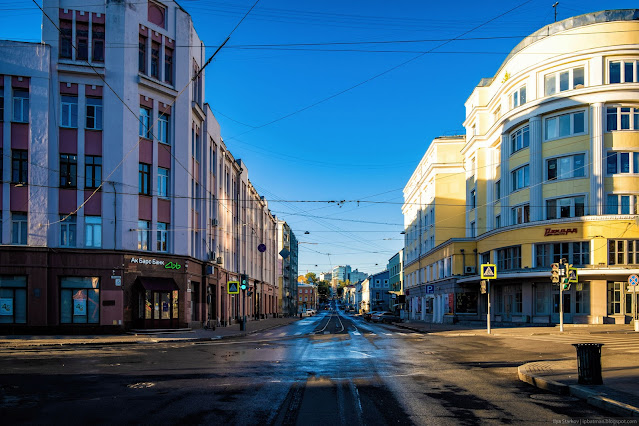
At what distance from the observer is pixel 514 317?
136ft

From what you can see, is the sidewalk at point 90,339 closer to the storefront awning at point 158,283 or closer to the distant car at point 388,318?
the storefront awning at point 158,283

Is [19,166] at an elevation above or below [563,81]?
below

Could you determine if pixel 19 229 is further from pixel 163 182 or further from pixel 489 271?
pixel 489 271

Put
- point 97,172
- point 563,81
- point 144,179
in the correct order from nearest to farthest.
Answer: point 97,172 < point 144,179 < point 563,81

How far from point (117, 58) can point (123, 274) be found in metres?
12.5

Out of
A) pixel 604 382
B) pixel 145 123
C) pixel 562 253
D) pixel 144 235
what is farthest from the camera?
pixel 562 253

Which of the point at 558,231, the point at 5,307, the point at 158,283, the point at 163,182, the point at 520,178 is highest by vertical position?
the point at 520,178

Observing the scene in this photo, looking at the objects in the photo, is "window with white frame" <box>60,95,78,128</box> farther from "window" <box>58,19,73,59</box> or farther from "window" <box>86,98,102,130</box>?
"window" <box>58,19,73,59</box>

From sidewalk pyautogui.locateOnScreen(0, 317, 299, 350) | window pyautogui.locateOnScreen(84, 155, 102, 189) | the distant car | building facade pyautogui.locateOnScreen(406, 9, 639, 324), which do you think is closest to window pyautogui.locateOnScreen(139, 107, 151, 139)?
window pyautogui.locateOnScreen(84, 155, 102, 189)

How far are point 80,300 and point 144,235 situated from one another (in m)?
5.03

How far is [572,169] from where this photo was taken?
37094 mm

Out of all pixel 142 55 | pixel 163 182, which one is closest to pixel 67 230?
pixel 163 182

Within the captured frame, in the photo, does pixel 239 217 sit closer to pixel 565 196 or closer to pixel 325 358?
pixel 565 196

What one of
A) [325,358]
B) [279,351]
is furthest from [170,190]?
[325,358]
